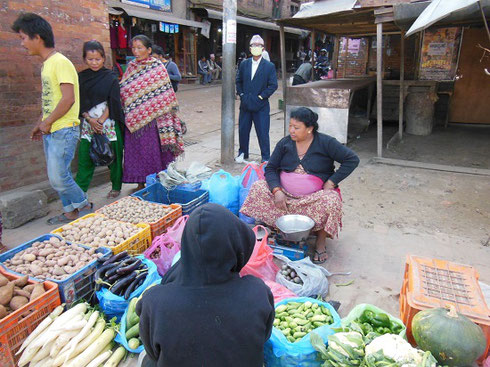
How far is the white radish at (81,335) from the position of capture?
7.06 feet

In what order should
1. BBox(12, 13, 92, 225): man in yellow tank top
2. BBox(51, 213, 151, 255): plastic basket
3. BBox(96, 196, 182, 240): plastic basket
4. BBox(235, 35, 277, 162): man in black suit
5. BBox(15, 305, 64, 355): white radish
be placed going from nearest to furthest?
1. BBox(15, 305, 64, 355): white radish
2. BBox(51, 213, 151, 255): plastic basket
3. BBox(12, 13, 92, 225): man in yellow tank top
4. BBox(96, 196, 182, 240): plastic basket
5. BBox(235, 35, 277, 162): man in black suit

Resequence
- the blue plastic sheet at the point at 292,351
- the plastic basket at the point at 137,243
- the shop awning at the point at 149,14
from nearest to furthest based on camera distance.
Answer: the blue plastic sheet at the point at 292,351
the plastic basket at the point at 137,243
the shop awning at the point at 149,14

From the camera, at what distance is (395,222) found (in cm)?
421

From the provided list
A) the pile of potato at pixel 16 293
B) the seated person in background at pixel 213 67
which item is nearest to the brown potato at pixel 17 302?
the pile of potato at pixel 16 293

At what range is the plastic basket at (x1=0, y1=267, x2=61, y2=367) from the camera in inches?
80.5

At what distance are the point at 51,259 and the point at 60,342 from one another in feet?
2.40

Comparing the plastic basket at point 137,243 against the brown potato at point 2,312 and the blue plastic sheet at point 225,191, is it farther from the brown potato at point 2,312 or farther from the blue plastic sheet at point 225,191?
the blue plastic sheet at point 225,191

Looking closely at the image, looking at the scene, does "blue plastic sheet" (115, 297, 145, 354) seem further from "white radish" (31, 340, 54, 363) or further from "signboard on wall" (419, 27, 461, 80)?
"signboard on wall" (419, 27, 461, 80)

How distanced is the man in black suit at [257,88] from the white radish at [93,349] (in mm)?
4238

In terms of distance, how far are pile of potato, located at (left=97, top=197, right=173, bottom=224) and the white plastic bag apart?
53.7 inches

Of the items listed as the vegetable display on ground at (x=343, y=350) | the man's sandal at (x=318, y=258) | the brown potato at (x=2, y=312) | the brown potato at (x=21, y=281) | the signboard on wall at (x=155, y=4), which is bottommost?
the man's sandal at (x=318, y=258)

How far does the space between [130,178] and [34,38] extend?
1.87 metres

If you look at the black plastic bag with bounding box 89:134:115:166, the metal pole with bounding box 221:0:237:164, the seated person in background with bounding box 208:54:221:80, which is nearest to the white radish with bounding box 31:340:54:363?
the black plastic bag with bounding box 89:134:115:166

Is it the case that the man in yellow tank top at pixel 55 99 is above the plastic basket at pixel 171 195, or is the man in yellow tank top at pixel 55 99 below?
above
